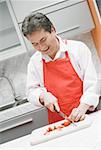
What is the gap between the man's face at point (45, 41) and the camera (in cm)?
159

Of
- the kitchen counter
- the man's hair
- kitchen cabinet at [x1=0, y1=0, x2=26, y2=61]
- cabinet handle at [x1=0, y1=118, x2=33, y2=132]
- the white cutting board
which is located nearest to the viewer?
the kitchen counter

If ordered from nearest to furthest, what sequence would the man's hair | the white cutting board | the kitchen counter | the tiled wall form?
the kitchen counter → the white cutting board → the man's hair → the tiled wall

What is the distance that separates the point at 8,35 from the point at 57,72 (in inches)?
54.4

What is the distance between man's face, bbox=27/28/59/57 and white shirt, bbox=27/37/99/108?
0.10ft

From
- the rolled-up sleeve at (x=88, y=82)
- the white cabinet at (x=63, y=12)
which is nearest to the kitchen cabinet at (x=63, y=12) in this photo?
the white cabinet at (x=63, y=12)

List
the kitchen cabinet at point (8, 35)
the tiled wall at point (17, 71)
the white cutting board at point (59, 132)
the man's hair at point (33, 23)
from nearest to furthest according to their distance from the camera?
the white cutting board at point (59, 132) < the man's hair at point (33, 23) < the kitchen cabinet at point (8, 35) < the tiled wall at point (17, 71)

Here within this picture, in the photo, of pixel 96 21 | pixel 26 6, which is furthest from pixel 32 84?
pixel 96 21

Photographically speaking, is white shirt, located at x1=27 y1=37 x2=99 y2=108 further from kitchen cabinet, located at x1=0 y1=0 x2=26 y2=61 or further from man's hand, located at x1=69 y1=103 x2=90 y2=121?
kitchen cabinet, located at x1=0 y1=0 x2=26 y2=61

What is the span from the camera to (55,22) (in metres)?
2.79

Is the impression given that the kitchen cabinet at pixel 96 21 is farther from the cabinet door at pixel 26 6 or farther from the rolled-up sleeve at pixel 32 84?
the rolled-up sleeve at pixel 32 84

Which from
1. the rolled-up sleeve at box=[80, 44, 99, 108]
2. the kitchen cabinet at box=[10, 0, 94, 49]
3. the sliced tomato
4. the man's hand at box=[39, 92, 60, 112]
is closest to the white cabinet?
the kitchen cabinet at box=[10, 0, 94, 49]

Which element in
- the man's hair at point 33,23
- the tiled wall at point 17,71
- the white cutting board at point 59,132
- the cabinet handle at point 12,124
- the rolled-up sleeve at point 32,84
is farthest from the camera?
the tiled wall at point 17,71

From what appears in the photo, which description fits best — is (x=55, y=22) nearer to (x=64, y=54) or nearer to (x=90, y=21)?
(x=90, y=21)

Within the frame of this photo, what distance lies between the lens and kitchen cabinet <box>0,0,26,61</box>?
9.01ft
